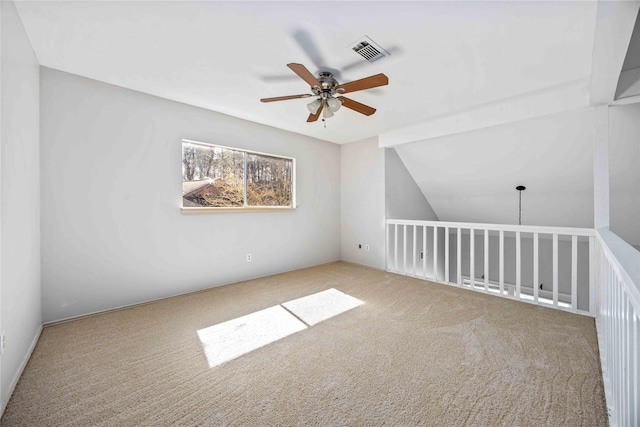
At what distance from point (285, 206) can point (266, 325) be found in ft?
7.27

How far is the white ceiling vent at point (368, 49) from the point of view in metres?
2.01

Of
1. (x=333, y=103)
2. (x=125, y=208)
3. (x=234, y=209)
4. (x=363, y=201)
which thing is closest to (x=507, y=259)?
(x=363, y=201)

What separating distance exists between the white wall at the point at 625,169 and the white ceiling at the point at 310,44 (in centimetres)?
69

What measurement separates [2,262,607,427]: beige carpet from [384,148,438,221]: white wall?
7.02 feet

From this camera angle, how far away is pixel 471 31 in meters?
1.90

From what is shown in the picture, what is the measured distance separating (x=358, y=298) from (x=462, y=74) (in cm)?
253

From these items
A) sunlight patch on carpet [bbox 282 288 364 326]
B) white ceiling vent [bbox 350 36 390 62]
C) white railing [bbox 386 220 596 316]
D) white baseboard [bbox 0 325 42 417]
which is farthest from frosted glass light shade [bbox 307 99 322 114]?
white baseboard [bbox 0 325 42 417]

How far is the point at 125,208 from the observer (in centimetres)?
283

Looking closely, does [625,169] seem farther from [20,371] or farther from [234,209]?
[20,371]

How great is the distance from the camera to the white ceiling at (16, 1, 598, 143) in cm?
171

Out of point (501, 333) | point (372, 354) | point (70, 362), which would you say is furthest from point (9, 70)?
point (501, 333)

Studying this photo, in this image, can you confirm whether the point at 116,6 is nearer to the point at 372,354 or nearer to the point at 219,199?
the point at 219,199

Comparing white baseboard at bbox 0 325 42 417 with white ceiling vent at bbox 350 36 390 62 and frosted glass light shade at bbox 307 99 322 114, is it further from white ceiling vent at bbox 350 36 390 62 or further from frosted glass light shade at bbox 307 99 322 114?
white ceiling vent at bbox 350 36 390 62

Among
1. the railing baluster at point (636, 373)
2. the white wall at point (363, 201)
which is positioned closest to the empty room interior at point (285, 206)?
the railing baluster at point (636, 373)
